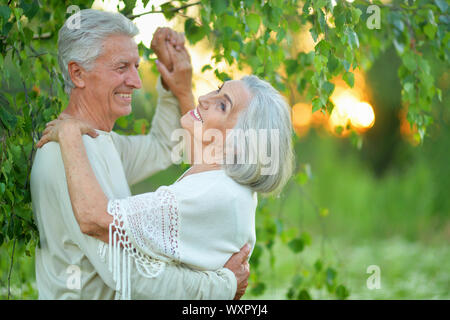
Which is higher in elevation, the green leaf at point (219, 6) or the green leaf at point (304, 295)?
the green leaf at point (219, 6)

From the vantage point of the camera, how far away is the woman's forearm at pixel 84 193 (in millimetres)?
1964

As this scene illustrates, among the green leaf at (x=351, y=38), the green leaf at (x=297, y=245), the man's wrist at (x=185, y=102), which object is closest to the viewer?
the green leaf at (x=351, y=38)

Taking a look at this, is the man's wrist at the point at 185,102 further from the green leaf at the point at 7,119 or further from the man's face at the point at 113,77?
the green leaf at the point at 7,119

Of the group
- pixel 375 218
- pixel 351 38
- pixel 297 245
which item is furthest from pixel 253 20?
pixel 375 218

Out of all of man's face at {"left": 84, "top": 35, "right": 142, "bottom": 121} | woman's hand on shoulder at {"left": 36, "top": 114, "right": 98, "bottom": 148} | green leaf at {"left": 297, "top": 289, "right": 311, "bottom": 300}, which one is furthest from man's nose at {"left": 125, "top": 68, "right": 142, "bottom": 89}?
green leaf at {"left": 297, "top": 289, "right": 311, "bottom": 300}

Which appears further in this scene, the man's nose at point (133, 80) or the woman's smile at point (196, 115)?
the man's nose at point (133, 80)

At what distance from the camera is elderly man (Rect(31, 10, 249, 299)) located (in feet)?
6.72

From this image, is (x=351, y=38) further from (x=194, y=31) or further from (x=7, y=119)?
(x=7, y=119)

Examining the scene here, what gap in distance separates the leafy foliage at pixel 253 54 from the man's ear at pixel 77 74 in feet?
0.70

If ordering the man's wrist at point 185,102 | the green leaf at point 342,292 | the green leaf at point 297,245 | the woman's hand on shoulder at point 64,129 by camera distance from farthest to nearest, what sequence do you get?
the green leaf at point 297,245 < the green leaf at point 342,292 < the man's wrist at point 185,102 < the woman's hand on shoulder at point 64,129

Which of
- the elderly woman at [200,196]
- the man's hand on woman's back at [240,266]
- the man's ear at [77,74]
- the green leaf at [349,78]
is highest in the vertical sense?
the man's ear at [77,74]

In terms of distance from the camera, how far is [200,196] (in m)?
2.04

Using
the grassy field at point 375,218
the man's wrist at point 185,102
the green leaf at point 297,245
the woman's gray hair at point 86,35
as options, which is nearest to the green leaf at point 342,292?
the green leaf at point 297,245
